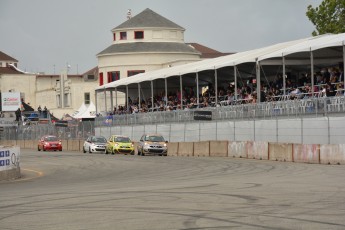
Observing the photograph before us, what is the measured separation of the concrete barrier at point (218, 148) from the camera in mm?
50759

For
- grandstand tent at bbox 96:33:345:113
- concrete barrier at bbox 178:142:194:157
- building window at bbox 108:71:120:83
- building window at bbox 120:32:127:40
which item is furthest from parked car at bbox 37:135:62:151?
building window at bbox 120:32:127:40

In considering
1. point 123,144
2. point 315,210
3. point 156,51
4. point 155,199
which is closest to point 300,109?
point 123,144

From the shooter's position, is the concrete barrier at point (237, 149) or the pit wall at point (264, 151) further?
the concrete barrier at point (237, 149)

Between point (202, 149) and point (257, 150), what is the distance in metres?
8.38

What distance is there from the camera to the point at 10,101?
128375 mm

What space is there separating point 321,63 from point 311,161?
1493 cm

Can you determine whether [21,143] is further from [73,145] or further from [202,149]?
[202,149]

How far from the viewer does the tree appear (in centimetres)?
8250

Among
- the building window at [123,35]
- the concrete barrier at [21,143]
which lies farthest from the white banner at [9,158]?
the building window at [123,35]

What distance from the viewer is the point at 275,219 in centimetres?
1603

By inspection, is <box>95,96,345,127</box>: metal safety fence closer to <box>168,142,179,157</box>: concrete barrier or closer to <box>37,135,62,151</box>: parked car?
<box>168,142,179,157</box>: concrete barrier

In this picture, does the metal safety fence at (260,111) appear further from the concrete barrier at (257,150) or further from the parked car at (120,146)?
the parked car at (120,146)

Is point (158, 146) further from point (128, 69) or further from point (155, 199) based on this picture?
point (128, 69)

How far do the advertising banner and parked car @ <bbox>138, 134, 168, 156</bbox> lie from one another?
7276cm
